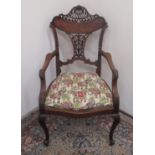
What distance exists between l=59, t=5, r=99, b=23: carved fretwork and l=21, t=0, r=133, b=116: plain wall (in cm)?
13

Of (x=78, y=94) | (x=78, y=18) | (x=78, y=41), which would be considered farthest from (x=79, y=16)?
(x=78, y=94)

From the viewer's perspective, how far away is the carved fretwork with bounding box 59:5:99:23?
193 centimetres

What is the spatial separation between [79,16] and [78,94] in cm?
70

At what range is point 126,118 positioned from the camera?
2.08 metres

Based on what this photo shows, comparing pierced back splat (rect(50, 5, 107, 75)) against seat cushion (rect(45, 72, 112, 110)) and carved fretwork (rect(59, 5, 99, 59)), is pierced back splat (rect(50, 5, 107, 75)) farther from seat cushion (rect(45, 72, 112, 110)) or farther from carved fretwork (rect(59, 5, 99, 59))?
seat cushion (rect(45, 72, 112, 110))

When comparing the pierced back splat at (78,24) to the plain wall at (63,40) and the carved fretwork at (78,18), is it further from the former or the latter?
the plain wall at (63,40)

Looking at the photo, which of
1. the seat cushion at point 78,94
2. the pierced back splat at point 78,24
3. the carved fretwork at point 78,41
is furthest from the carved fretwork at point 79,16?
the seat cushion at point 78,94

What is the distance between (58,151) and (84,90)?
0.49 metres

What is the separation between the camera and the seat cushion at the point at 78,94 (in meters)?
1.57

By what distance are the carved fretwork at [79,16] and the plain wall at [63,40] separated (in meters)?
0.13
